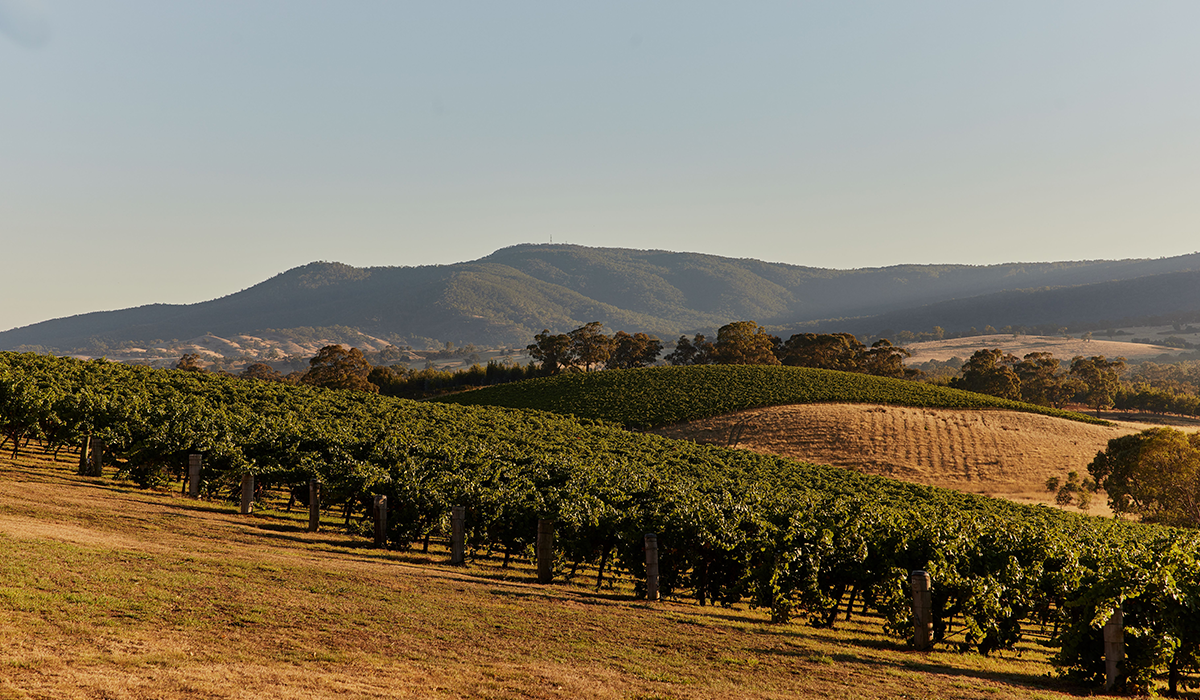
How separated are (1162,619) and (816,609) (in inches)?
241

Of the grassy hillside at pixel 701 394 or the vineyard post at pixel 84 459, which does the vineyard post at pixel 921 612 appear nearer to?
the vineyard post at pixel 84 459

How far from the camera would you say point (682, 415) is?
80.1 metres

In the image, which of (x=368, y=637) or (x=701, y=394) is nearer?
(x=368, y=637)

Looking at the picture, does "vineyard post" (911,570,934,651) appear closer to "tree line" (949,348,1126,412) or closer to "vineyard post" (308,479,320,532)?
"vineyard post" (308,479,320,532)

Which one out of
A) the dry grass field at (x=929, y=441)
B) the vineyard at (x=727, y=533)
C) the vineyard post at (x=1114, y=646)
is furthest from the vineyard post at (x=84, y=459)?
the dry grass field at (x=929, y=441)

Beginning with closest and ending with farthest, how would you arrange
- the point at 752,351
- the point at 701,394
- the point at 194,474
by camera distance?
the point at 194,474 → the point at 701,394 → the point at 752,351

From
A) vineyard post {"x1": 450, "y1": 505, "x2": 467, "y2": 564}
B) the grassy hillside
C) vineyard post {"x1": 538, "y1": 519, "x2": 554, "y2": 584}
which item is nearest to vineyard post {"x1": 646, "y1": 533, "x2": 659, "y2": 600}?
vineyard post {"x1": 538, "y1": 519, "x2": 554, "y2": 584}

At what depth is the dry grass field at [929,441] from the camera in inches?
2601

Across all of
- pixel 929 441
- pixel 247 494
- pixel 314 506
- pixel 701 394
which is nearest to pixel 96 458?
pixel 247 494

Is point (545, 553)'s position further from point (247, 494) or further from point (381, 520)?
point (247, 494)

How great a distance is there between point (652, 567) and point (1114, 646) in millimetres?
8807

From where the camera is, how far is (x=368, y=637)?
11.1 metres

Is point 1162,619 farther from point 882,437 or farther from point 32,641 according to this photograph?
point 882,437

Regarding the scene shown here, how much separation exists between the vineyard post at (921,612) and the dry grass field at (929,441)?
54.9 m
